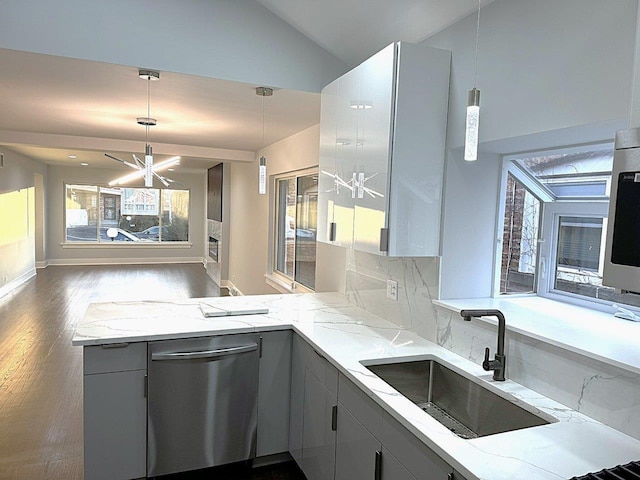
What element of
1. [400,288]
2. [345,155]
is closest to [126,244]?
[345,155]

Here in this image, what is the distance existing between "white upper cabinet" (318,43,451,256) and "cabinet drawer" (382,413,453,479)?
862mm

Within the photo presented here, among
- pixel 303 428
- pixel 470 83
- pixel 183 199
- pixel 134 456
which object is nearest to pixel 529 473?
pixel 303 428

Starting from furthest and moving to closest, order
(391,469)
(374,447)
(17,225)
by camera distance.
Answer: (17,225) → (374,447) → (391,469)

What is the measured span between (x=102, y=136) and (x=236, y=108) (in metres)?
2.72

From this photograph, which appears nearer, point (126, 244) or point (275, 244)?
point (275, 244)

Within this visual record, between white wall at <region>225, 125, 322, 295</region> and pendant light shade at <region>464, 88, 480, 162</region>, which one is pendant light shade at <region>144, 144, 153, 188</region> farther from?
pendant light shade at <region>464, 88, 480, 162</region>

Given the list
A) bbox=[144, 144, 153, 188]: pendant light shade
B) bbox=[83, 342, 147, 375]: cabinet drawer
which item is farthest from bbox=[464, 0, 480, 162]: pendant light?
bbox=[144, 144, 153, 188]: pendant light shade

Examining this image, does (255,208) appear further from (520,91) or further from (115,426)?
(520,91)

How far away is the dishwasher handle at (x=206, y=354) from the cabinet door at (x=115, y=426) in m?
0.13

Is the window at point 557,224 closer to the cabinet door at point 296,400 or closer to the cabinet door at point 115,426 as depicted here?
the cabinet door at point 296,400

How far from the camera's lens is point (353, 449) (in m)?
1.89

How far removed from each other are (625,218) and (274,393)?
2038 mm

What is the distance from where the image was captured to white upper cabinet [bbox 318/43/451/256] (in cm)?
215

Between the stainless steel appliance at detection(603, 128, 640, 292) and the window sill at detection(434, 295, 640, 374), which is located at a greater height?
the stainless steel appliance at detection(603, 128, 640, 292)
